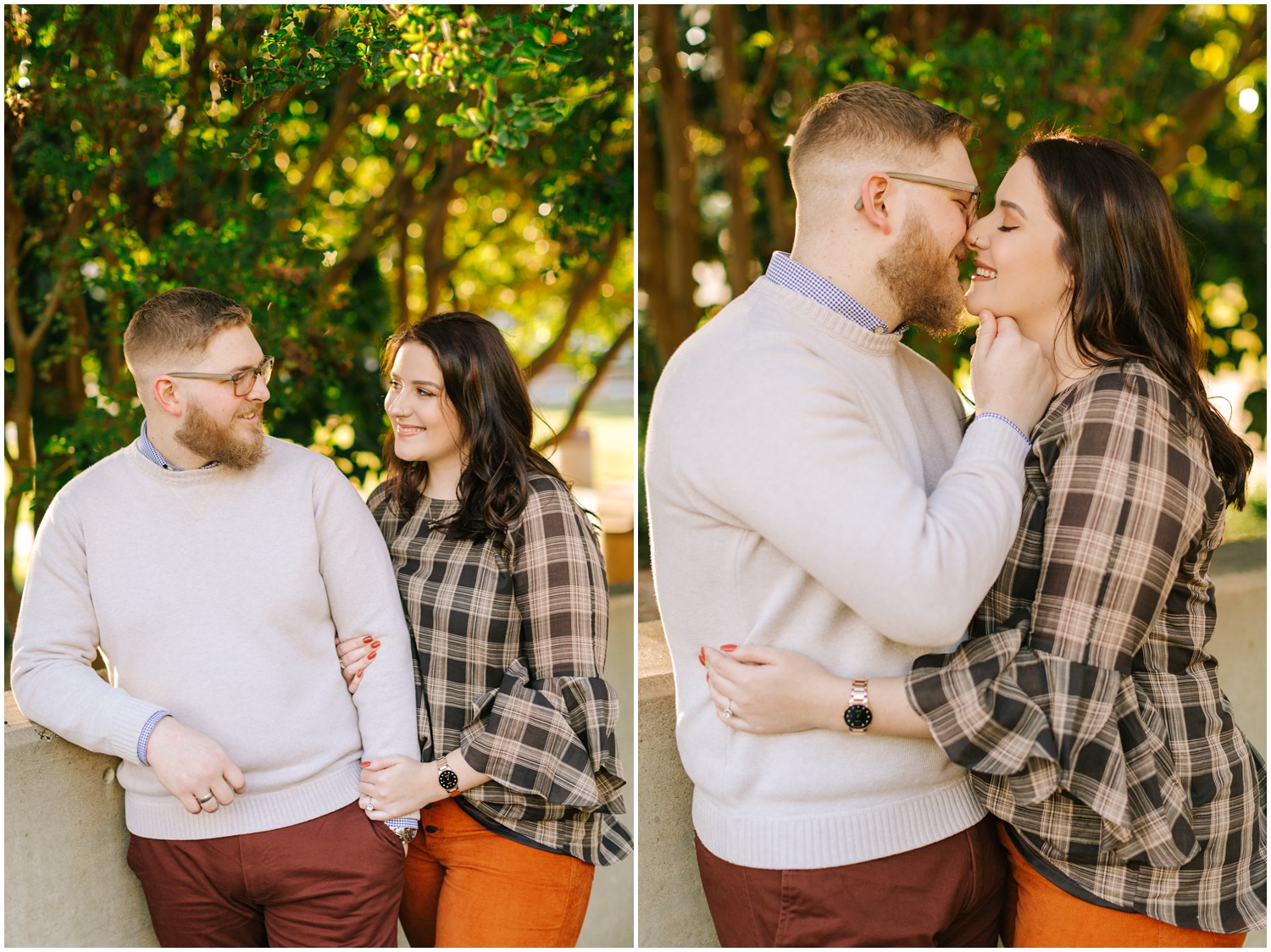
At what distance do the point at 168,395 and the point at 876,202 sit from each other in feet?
4.63

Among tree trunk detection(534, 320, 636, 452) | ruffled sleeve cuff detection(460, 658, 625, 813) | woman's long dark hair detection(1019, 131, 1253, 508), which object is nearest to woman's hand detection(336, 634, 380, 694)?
ruffled sleeve cuff detection(460, 658, 625, 813)

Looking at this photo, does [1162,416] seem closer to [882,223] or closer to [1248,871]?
[882,223]

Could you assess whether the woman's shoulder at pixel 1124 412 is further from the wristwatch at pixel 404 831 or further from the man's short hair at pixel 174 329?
the man's short hair at pixel 174 329

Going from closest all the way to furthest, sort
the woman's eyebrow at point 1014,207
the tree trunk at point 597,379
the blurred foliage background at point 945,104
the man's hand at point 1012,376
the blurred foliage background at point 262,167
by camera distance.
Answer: the man's hand at point 1012,376, the woman's eyebrow at point 1014,207, the blurred foliage background at point 262,167, the blurred foliage background at point 945,104, the tree trunk at point 597,379

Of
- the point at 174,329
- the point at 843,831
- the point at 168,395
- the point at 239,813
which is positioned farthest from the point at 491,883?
the point at 174,329

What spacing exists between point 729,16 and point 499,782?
3.99 m

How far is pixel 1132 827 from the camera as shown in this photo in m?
1.79

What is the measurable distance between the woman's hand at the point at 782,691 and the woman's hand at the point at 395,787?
0.78 m

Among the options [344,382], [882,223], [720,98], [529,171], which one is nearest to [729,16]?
[720,98]

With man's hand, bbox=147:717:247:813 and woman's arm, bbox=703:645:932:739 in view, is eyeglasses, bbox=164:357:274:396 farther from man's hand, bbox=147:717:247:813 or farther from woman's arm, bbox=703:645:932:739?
woman's arm, bbox=703:645:932:739

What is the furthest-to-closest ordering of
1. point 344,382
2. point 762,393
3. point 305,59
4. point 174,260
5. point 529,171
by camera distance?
point 529,171 < point 344,382 < point 174,260 < point 305,59 < point 762,393

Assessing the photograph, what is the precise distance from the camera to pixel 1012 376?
1.87 meters

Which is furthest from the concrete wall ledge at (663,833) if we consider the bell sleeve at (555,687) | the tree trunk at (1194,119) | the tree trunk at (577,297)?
the tree trunk at (1194,119)

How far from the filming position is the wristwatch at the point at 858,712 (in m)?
1.77
